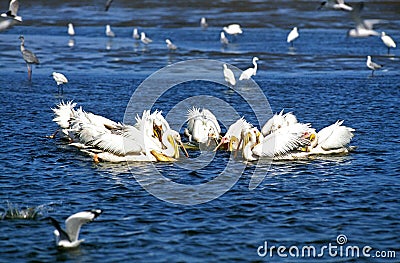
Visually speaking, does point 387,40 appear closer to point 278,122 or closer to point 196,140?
point 278,122

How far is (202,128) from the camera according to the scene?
12633 millimetres

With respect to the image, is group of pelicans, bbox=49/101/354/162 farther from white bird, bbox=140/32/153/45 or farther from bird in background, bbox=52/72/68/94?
white bird, bbox=140/32/153/45

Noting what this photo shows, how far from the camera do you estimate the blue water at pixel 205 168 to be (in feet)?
26.7

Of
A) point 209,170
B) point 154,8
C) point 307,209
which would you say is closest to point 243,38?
point 154,8

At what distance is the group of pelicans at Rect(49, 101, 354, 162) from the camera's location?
11523 millimetres

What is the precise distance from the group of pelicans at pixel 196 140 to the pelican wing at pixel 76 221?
3.74m

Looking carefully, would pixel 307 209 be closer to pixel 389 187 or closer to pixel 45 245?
pixel 389 187

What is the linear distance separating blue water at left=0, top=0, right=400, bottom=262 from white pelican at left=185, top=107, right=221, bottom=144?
0.65 metres

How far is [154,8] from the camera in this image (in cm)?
3541

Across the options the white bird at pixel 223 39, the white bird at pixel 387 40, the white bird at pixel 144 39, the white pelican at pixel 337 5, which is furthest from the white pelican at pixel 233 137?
the white bird at pixel 144 39

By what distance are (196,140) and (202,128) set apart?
0.21m

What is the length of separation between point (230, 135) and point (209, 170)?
1265 mm

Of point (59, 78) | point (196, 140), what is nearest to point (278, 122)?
point (196, 140)

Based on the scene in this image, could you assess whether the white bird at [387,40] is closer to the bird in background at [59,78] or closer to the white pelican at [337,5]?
the bird in background at [59,78]
